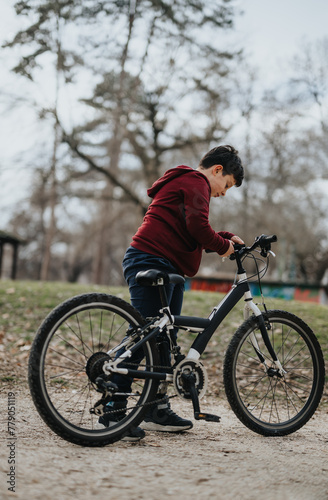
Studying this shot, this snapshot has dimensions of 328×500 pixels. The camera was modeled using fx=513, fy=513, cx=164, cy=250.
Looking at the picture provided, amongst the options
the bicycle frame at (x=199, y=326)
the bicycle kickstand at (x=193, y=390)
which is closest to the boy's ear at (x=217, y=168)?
the bicycle frame at (x=199, y=326)

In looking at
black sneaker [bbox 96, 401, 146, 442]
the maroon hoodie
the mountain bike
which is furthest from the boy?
black sneaker [bbox 96, 401, 146, 442]

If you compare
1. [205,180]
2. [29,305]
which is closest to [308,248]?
[29,305]

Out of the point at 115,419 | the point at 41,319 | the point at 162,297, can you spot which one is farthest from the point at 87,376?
the point at 41,319

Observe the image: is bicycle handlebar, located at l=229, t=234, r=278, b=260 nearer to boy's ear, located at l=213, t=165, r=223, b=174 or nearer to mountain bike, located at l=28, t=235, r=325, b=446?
mountain bike, located at l=28, t=235, r=325, b=446

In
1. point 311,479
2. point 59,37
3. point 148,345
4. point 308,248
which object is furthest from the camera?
point 308,248

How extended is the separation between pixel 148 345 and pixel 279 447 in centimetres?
100

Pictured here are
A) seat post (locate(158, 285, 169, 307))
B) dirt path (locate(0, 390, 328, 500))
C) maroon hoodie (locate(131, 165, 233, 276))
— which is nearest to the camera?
dirt path (locate(0, 390, 328, 500))

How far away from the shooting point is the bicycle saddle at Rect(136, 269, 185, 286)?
295 cm

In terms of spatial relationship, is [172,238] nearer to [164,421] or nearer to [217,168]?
[217,168]

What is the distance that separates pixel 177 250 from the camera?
10.7 ft

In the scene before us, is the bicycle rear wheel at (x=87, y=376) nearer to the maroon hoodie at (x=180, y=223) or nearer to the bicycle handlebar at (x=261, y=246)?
the maroon hoodie at (x=180, y=223)

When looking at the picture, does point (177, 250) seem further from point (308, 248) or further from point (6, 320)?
point (308, 248)

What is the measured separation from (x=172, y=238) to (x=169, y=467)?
4.51ft

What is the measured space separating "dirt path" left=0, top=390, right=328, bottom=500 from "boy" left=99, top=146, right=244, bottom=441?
1.42 ft
